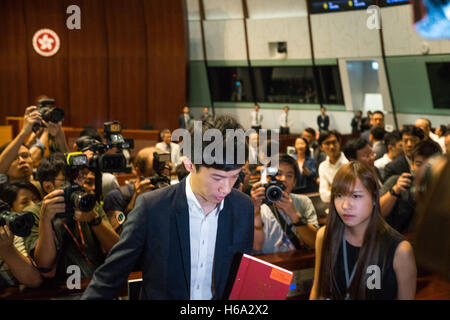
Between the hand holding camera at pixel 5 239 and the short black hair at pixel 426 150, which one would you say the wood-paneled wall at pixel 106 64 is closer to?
the short black hair at pixel 426 150

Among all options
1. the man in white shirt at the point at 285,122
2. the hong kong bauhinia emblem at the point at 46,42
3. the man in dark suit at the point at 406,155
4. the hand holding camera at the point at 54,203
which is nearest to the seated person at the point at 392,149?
the man in dark suit at the point at 406,155

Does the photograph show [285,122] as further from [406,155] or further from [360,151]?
[360,151]

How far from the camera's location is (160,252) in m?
1.70

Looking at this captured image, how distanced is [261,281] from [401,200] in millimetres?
2105

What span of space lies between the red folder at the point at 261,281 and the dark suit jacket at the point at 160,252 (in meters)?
0.19

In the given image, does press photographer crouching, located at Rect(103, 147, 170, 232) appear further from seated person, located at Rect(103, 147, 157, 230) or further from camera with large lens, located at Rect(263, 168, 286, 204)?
camera with large lens, located at Rect(263, 168, 286, 204)

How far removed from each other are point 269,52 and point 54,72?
6.72 metres

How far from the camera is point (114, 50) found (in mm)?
13922

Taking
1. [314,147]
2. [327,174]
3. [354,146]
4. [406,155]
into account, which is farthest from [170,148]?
[406,155]

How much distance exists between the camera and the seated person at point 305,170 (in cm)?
544

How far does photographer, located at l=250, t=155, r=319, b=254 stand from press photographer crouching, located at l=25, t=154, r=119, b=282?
0.88 meters

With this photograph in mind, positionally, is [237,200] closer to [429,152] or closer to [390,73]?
[429,152]

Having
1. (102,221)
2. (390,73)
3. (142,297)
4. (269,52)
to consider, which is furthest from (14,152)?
(269,52)

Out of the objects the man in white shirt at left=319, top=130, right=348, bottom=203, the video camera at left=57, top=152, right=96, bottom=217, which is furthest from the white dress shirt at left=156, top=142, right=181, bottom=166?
the video camera at left=57, top=152, right=96, bottom=217
